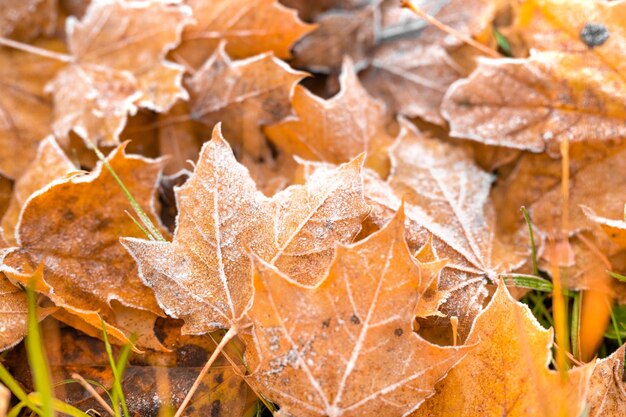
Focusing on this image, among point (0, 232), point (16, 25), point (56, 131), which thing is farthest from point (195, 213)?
point (16, 25)

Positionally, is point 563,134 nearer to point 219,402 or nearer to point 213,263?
point 213,263

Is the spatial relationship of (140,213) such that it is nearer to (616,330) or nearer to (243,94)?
(243,94)

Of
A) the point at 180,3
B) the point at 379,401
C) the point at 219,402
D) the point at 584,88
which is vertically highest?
the point at 180,3

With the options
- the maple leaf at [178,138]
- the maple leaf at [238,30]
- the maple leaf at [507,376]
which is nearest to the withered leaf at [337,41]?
the maple leaf at [238,30]

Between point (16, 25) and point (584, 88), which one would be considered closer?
point (584, 88)

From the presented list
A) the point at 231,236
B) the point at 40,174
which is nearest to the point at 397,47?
the point at 231,236

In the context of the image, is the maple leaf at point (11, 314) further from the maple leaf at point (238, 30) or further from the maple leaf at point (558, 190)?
the maple leaf at point (558, 190)

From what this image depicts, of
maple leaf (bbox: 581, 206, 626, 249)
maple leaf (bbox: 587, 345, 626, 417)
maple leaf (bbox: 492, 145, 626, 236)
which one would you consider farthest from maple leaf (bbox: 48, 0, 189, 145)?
maple leaf (bbox: 587, 345, 626, 417)
